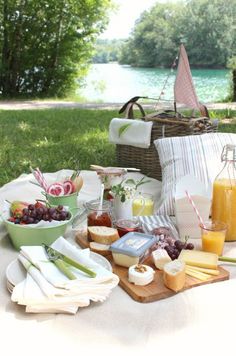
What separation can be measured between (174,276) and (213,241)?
0.33 metres

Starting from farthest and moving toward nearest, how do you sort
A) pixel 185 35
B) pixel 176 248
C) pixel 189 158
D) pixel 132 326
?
pixel 185 35
pixel 189 158
pixel 176 248
pixel 132 326

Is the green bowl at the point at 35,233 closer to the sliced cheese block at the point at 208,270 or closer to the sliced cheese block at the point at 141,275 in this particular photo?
the sliced cheese block at the point at 141,275

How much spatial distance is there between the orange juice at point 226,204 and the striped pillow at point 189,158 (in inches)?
11.6

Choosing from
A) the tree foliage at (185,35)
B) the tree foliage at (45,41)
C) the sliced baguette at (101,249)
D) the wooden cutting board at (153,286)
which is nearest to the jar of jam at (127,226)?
the sliced baguette at (101,249)

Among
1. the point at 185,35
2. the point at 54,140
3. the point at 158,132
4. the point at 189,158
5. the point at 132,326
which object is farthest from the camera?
the point at 185,35

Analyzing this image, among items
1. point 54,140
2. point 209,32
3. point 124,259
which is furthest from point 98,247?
point 209,32

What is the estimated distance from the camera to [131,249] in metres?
1.46

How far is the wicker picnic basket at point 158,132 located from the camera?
9.19 feet

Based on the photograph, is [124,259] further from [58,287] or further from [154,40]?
[154,40]

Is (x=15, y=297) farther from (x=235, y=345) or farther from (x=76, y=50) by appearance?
(x=76, y=50)

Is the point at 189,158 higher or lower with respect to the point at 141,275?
higher

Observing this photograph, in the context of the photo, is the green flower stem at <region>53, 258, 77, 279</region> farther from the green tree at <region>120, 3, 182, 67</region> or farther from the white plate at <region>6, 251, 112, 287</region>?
the green tree at <region>120, 3, 182, 67</region>

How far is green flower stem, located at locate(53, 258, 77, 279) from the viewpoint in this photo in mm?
1307

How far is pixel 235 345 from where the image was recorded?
3.80 feet
